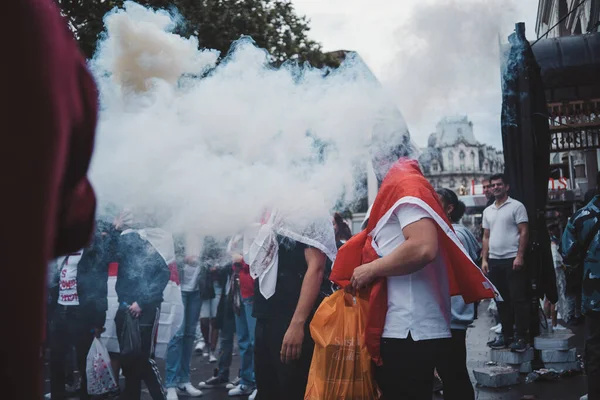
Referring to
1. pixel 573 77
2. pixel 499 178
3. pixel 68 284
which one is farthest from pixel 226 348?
pixel 573 77

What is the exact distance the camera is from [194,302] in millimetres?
8086

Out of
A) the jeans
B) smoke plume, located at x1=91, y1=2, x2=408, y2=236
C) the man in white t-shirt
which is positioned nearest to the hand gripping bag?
smoke plume, located at x1=91, y1=2, x2=408, y2=236

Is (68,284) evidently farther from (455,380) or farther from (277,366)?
(455,380)

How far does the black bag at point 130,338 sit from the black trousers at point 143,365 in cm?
4

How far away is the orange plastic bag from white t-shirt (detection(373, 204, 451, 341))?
8.5 inches

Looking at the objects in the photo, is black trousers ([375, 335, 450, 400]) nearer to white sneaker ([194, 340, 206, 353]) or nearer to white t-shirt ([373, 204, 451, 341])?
white t-shirt ([373, 204, 451, 341])

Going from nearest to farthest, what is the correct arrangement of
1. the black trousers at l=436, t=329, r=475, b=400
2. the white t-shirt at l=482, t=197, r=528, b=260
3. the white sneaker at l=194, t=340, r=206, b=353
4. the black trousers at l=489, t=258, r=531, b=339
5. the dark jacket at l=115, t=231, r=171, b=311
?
the black trousers at l=436, t=329, r=475, b=400 → the dark jacket at l=115, t=231, r=171, b=311 → the black trousers at l=489, t=258, r=531, b=339 → the white t-shirt at l=482, t=197, r=528, b=260 → the white sneaker at l=194, t=340, r=206, b=353

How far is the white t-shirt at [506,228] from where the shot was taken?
24.9 ft

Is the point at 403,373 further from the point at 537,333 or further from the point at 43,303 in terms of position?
the point at 537,333

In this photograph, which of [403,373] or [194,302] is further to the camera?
[194,302]

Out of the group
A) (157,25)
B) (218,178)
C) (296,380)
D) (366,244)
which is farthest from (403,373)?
(157,25)

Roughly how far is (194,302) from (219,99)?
393 cm

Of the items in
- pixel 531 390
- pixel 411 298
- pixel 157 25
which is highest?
pixel 157 25

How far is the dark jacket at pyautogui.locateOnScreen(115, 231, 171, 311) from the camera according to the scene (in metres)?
5.95
